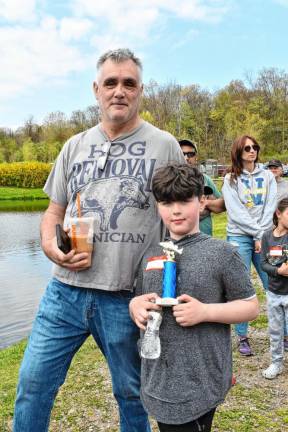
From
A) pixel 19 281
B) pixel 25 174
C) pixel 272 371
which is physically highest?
pixel 25 174

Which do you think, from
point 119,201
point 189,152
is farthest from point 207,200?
point 119,201

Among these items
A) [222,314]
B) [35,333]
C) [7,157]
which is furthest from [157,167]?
[7,157]

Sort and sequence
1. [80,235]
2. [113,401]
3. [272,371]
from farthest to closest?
1. [272,371]
2. [113,401]
3. [80,235]

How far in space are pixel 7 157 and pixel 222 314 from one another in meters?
66.1

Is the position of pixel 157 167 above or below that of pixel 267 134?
below

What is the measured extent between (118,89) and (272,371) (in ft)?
9.77

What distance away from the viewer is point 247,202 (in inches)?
184

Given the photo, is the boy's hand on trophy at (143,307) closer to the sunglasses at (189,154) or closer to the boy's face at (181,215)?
the boy's face at (181,215)

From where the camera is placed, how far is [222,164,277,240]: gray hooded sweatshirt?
181 inches

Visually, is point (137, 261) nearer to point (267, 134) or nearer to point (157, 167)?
point (157, 167)

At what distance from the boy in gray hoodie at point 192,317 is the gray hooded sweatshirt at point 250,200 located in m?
2.73

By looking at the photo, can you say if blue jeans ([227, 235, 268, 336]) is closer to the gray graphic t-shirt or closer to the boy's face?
the gray graphic t-shirt

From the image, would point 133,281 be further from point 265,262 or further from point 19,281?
point 19,281

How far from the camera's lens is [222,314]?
183 centimetres
